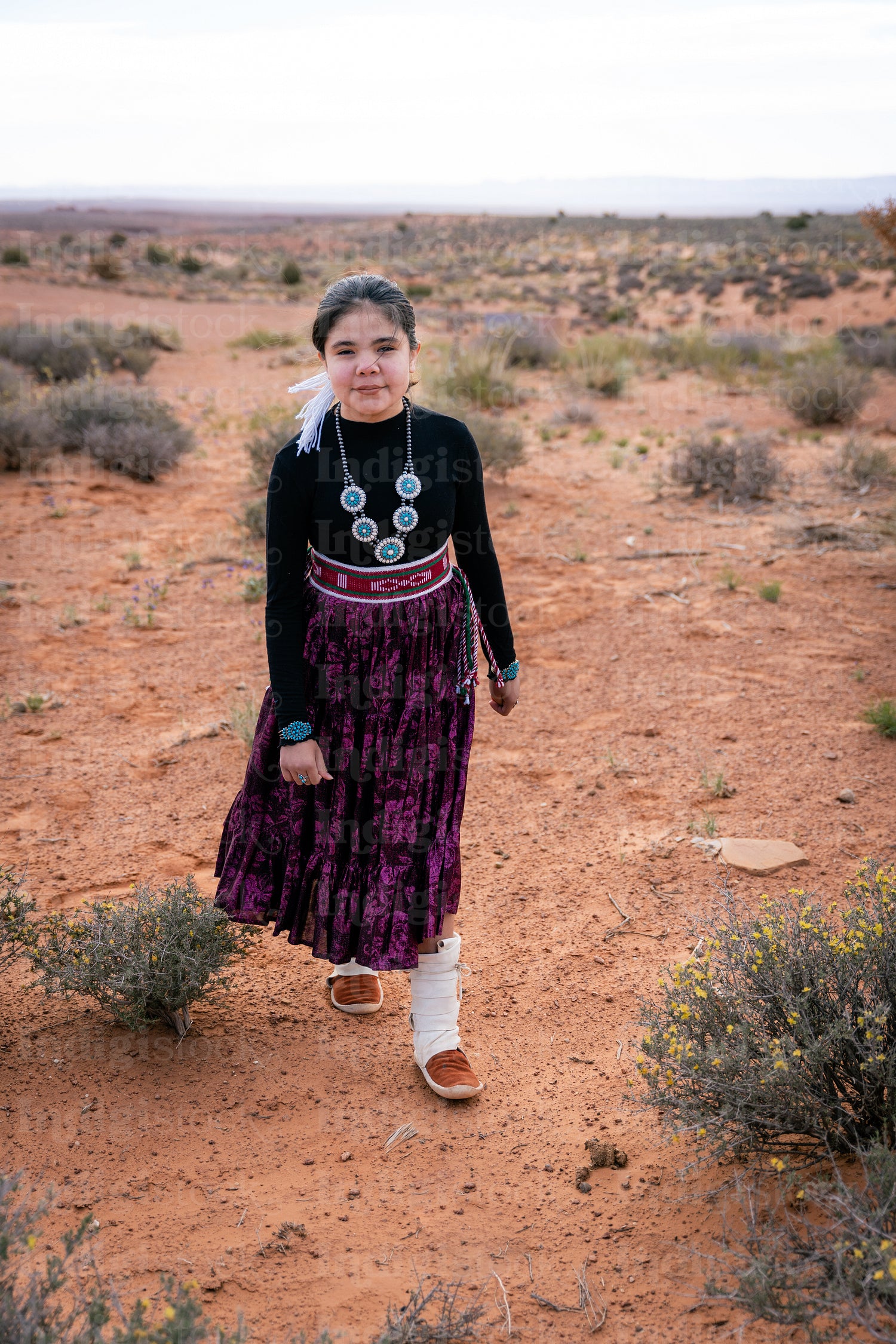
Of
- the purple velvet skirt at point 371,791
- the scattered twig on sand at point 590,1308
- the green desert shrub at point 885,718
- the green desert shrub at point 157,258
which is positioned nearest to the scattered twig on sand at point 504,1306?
the scattered twig on sand at point 590,1308

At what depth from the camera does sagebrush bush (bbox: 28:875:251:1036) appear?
2479 millimetres

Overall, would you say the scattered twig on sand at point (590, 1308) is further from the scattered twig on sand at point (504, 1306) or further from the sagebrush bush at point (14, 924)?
the sagebrush bush at point (14, 924)

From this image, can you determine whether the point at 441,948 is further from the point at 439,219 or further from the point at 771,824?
the point at 439,219

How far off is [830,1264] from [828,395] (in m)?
10.3

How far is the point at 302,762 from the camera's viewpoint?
2240 mm

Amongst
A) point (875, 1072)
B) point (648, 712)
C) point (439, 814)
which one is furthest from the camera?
point (648, 712)

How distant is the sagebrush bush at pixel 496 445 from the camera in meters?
8.05

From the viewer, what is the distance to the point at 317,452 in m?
2.22

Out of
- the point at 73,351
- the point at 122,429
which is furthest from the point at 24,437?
the point at 73,351

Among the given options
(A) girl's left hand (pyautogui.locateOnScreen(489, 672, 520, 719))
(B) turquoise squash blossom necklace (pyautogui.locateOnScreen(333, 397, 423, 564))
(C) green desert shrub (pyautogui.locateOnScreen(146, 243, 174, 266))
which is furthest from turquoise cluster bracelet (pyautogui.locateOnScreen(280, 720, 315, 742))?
(C) green desert shrub (pyautogui.locateOnScreen(146, 243, 174, 266))

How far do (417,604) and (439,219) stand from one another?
78207mm

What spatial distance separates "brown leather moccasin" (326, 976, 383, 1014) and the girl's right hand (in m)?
0.84

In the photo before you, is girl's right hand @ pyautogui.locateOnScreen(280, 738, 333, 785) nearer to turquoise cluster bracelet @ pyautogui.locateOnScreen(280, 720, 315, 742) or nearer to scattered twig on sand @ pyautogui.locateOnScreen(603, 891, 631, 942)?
turquoise cluster bracelet @ pyautogui.locateOnScreen(280, 720, 315, 742)

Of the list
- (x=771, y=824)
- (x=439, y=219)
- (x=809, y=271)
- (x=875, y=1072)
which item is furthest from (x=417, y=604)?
(x=439, y=219)
